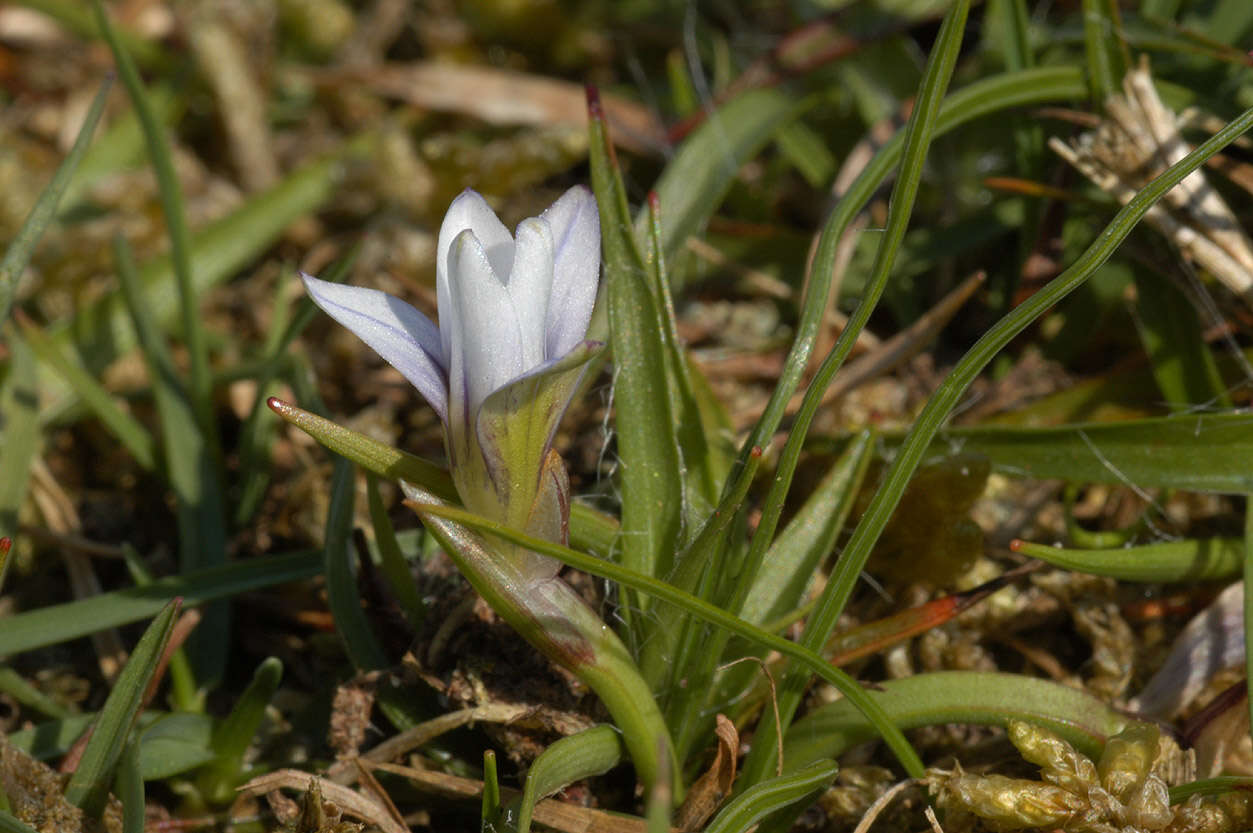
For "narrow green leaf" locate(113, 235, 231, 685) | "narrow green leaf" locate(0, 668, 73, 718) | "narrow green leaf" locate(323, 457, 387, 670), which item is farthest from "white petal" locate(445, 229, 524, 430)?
"narrow green leaf" locate(0, 668, 73, 718)

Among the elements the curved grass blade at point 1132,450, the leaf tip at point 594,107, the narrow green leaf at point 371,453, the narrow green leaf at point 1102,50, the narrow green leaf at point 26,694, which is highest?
the narrow green leaf at point 1102,50

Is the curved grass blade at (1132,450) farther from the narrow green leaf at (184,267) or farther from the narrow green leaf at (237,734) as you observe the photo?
the narrow green leaf at (184,267)

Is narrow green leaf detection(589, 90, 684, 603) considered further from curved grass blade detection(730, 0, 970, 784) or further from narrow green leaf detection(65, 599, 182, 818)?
narrow green leaf detection(65, 599, 182, 818)

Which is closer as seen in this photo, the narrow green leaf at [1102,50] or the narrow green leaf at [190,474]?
the narrow green leaf at [190,474]

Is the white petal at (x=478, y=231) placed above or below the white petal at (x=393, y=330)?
above

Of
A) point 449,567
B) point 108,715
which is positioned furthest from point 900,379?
point 108,715

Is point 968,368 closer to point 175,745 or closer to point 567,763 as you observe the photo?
point 567,763

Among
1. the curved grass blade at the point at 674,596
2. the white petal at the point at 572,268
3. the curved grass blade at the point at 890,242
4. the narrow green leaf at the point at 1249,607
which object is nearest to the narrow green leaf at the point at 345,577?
the curved grass blade at the point at 674,596
